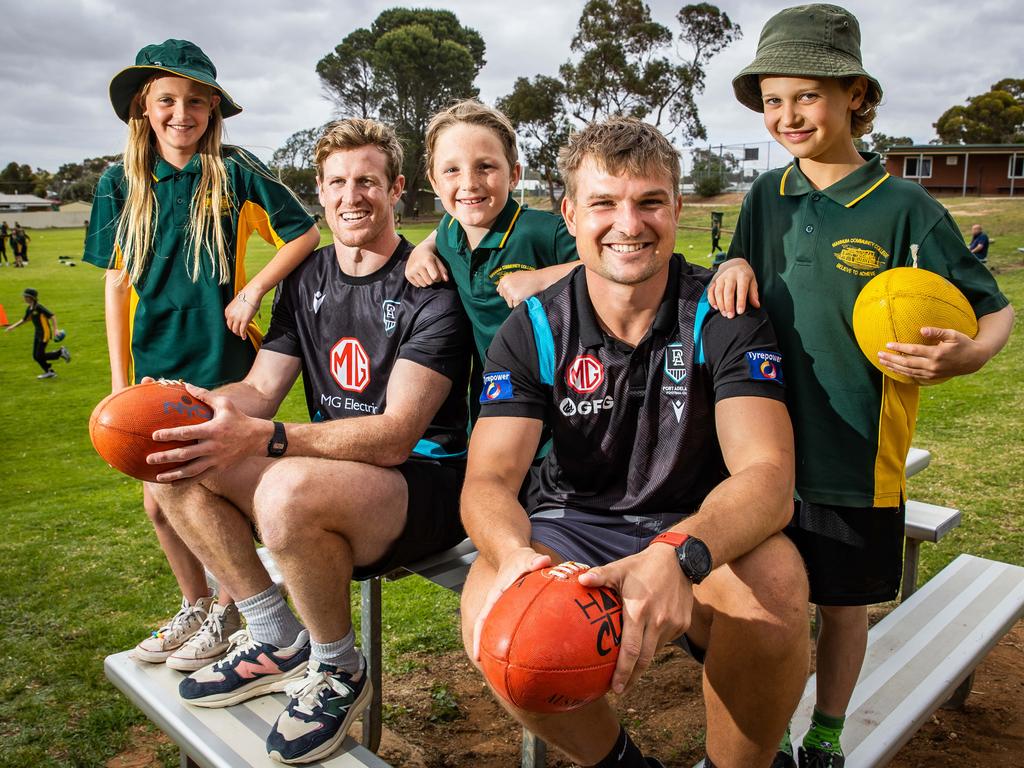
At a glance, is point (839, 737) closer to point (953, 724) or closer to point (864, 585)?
point (864, 585)

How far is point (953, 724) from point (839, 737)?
4.40ft

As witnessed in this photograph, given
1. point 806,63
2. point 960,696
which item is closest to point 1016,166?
point 960,696

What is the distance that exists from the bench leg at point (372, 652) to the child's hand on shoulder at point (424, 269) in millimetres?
1135

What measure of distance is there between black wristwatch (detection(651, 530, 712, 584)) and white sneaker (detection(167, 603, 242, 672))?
1.78 metres

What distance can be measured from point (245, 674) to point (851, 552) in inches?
75.9

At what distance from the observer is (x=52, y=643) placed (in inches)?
171

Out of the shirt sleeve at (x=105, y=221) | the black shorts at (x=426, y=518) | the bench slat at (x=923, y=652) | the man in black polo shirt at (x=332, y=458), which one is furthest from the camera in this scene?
the shirt sleeve at (x=105, y=221)

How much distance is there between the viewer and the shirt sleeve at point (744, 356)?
2430 millimetres

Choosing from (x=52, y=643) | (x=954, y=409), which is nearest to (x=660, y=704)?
(x=52, y=643)

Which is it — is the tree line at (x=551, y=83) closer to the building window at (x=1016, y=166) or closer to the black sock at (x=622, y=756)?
the building window at (x=1016, y=166)

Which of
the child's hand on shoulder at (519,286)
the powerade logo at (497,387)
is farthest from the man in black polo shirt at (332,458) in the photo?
the powerade logo at (497,387)

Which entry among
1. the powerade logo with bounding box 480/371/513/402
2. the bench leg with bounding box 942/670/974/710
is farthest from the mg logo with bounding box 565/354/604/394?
the bench leg with bounding box 942/670/974/710

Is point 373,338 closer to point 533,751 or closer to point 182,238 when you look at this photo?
point 182,238

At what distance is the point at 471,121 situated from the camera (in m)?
3.40
